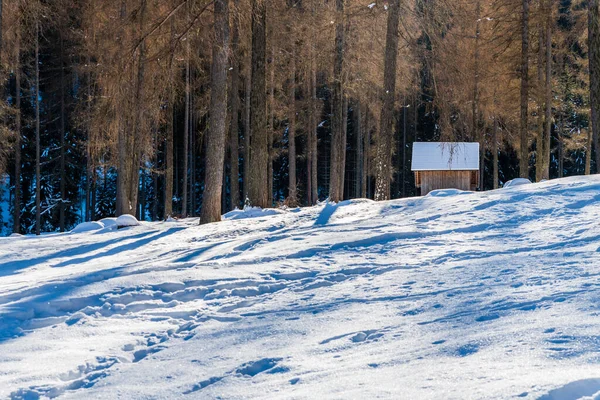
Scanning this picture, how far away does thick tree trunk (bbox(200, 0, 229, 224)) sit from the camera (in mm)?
11211

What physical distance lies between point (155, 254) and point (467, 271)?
4837mm

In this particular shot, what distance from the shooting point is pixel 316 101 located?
84.9 ft

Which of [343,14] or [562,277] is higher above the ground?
[343,14]

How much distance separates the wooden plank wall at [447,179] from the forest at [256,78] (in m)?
2.04

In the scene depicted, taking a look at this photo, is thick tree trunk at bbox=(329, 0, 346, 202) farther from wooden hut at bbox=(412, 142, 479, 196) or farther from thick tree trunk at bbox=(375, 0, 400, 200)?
wooden hut at bbox=(412, 142, 479, 196)

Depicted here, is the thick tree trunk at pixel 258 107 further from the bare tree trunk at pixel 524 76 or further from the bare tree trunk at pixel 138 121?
the bare tree trunk at pixel 524 76

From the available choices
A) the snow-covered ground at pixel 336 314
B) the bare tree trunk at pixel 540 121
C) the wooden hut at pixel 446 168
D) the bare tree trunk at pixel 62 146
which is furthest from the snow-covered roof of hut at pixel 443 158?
the snow-covered ground at pixel 336 314

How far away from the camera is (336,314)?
181 inches

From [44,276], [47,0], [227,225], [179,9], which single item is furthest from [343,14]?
[47,0]

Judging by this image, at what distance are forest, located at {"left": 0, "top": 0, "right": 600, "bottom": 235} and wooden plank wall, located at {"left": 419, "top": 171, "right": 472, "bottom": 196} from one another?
204 cm

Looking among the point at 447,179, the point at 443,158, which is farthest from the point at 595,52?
the point at 447,179

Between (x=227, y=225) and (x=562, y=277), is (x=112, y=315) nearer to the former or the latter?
(x=562, y=277)

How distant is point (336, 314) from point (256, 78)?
935 centimetres

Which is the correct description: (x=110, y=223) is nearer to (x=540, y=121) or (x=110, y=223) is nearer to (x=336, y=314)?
(x=336, y=314)
